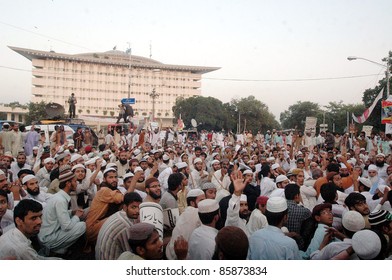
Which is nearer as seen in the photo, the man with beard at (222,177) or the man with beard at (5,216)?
the man with beard at (5,216)

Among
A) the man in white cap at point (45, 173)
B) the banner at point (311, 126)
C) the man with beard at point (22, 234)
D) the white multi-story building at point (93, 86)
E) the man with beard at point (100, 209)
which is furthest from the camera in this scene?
the white multi-story building at point (93, 86)

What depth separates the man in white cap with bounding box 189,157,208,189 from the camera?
7.17 m

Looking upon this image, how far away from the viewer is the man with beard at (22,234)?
3070 mm

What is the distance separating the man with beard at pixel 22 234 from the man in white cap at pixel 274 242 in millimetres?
1795

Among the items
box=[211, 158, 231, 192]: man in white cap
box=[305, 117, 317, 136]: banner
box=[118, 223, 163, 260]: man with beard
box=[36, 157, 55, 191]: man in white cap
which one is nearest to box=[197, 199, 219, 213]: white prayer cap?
box=[118, 223, 163, 260]: man with beard

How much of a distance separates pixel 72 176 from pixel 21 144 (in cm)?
693

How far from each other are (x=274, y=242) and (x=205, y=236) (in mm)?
578

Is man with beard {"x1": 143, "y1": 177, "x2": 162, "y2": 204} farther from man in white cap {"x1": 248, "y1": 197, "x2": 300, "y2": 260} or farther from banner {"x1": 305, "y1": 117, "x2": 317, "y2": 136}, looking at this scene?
banner {"x1": 305, "y1": 117, "x2": 317, "y2": 136}

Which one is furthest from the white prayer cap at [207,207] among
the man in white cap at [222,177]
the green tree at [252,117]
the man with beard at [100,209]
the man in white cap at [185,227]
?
the green tree at [252,117]

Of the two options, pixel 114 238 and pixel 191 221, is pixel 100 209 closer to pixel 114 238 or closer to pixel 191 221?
pixel 114 238

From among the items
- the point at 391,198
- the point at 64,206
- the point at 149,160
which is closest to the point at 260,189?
the point at 391,198

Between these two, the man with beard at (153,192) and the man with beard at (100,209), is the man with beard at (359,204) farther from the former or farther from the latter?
the man with beard at (100,209)

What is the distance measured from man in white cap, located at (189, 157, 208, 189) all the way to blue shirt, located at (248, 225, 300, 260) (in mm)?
3953
